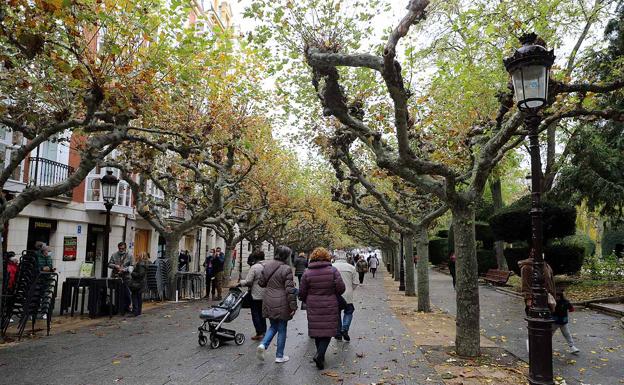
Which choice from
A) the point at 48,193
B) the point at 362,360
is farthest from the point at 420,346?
the point at 48,193

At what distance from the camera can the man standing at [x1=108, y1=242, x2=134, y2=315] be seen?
12539 millimetres

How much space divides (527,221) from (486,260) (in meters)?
9.22

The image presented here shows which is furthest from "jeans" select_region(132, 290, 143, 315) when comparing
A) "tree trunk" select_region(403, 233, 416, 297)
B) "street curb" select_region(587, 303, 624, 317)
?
"street curb" select_region(587, 303, 624, 317)

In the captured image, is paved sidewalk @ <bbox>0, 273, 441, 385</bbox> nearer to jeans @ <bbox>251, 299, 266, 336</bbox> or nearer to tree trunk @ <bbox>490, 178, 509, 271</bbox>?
jeans @ <bbox>251, 299, 266, 336</bbox>

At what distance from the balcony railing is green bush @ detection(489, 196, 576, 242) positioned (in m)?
17.3

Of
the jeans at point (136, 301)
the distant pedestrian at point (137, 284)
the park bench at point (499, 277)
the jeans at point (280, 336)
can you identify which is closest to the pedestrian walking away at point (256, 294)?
the jeans at point (280, 336)

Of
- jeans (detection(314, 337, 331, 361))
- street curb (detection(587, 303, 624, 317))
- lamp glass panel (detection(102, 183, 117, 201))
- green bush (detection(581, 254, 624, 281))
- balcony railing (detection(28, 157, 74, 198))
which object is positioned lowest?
street curb (detection(587, 303, 624, 317))

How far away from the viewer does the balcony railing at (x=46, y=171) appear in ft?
56.0

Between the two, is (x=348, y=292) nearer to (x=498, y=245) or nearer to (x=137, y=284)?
(x=137, y=284)

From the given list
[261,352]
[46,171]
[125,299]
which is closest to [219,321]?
[261,352]

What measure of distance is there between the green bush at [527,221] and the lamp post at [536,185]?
42.8 ft

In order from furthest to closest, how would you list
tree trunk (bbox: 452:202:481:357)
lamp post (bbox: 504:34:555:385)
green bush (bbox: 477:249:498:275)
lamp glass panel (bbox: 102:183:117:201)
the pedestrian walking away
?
1. green bush (bbox: 477:249:498:275)
2. lamp glass panel (bbox: 102:183:117:201)
3. the pedestrian walking away
4. tree trunk (bbox: 452:202:481:357)
5. lamp post (bbox: 504:34:555:385)

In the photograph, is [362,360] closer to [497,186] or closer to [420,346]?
[420,346]

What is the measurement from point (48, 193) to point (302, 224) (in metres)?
32.4
